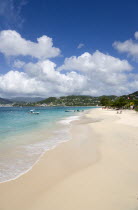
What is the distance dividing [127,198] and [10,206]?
3.87 meters

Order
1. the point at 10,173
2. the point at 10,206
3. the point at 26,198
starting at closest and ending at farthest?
the point at 10,206
the point at 26,198
the point at 10,173

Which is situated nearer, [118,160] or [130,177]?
[130,177]

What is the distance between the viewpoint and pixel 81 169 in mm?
7555

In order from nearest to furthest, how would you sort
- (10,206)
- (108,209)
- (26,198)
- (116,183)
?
(108,209), (10,206), (26,198), (116,183)

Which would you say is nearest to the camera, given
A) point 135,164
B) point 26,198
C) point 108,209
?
point 108,209

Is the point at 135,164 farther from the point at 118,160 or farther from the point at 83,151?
the point at 83,151

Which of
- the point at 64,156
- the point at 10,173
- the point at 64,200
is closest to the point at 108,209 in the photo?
the point at 64,200

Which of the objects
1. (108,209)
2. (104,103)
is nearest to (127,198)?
(108,209)

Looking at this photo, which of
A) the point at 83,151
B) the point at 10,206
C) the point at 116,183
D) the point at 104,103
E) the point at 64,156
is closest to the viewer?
the point at 10,206

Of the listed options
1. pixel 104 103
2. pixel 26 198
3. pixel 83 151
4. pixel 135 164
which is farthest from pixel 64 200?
pixel 104 103

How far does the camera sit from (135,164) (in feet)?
25.6

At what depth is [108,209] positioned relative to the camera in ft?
14.5

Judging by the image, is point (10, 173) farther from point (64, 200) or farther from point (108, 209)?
point (108, 209)

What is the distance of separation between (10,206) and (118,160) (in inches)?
241
